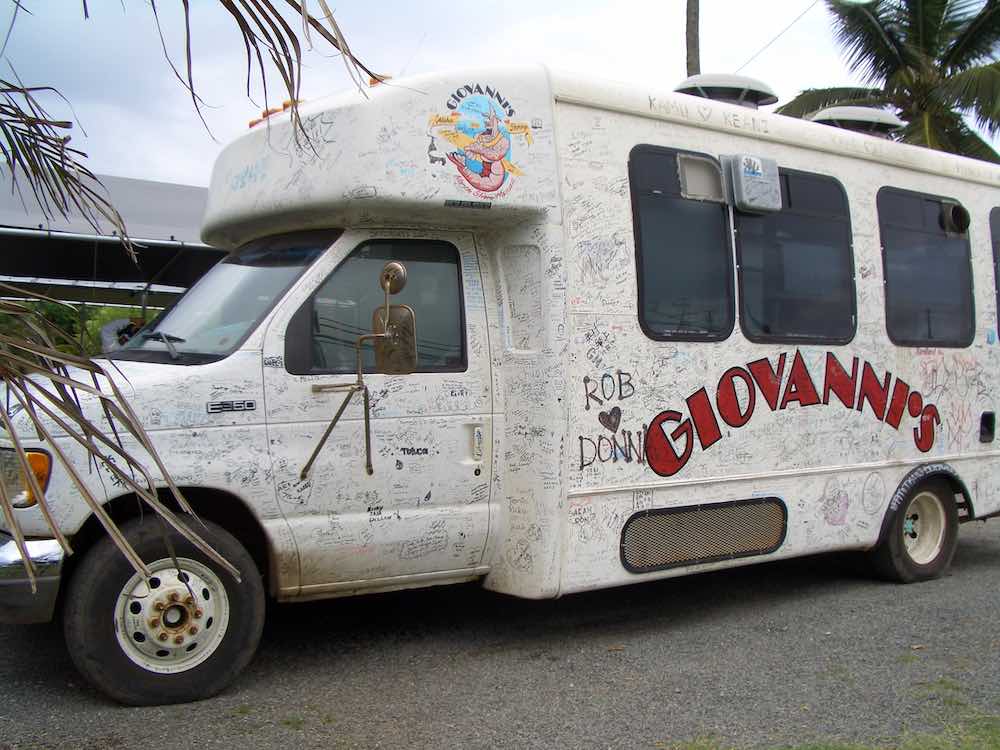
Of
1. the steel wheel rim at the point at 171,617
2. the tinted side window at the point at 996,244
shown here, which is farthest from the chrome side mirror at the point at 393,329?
the tinted side window at the point at 996,244

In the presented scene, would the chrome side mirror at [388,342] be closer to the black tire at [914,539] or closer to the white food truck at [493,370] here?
the white food truck at [493,370]

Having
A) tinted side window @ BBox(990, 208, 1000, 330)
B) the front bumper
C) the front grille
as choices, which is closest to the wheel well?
the front bumper

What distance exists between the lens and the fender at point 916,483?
23.2ft

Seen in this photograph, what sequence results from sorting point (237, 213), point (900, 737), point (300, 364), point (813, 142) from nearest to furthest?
point (900, 737), point (300, 364), point (237, 213), point (813, 142)

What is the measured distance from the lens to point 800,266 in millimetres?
6695

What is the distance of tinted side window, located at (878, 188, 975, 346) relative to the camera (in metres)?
7.23

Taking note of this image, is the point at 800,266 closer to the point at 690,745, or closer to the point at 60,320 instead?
the point at 690,745

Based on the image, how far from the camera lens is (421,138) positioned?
17.2 feet

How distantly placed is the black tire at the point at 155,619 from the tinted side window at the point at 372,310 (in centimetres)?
96

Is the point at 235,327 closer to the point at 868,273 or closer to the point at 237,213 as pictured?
the point at 237,213

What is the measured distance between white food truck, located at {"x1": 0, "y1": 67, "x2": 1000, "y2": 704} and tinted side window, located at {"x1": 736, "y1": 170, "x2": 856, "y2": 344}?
20mm

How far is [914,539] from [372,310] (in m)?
4.54

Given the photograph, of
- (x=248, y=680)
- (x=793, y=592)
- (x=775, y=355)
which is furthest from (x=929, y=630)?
(x=248, y=680)

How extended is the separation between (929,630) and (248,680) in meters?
3.83
